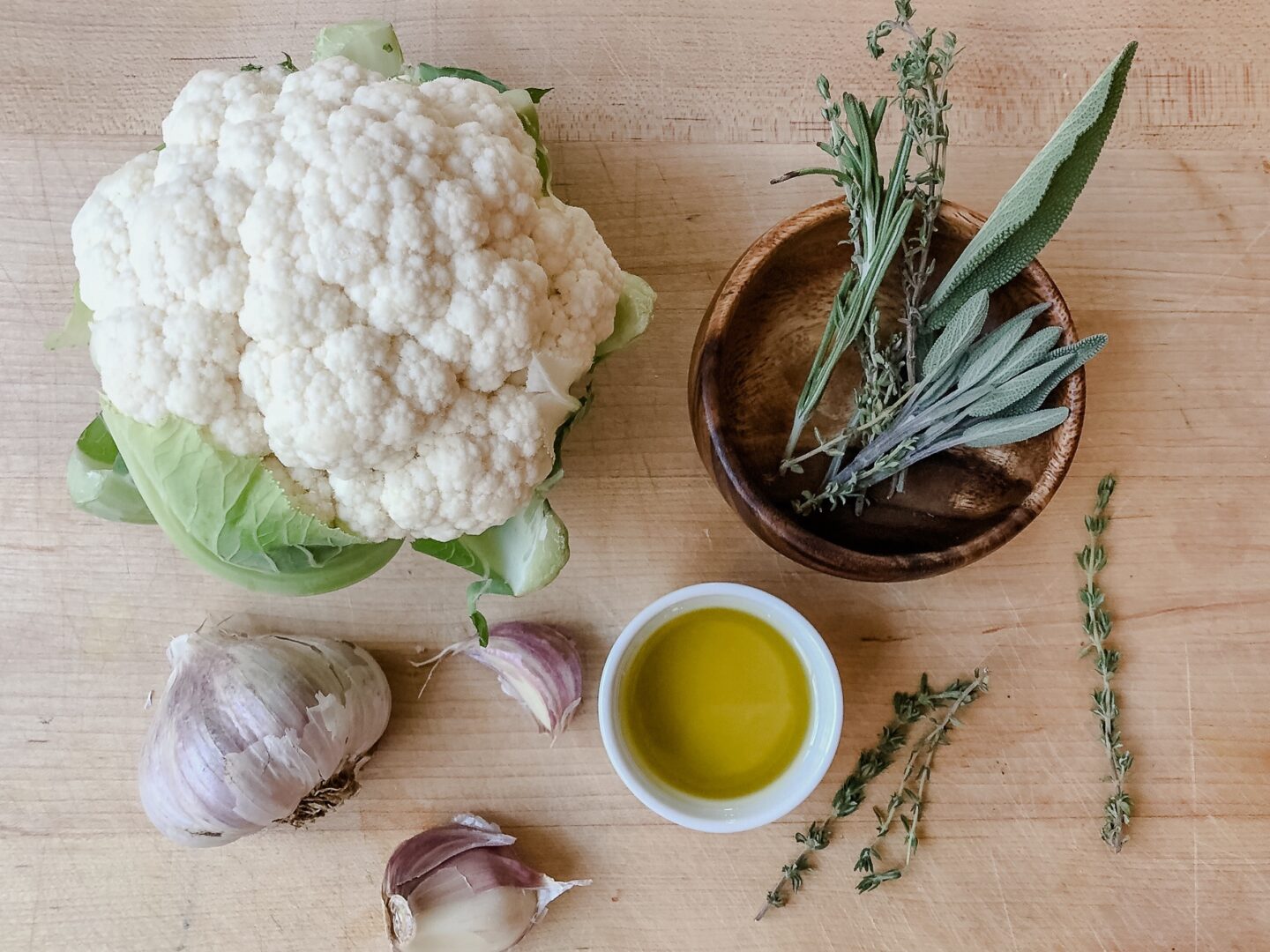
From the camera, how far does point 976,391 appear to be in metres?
0.60

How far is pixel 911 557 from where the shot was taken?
638 millimetres

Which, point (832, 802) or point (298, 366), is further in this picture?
point (832, 802)

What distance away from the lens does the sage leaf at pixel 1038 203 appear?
0.50m

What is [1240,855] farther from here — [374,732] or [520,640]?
[374,732]

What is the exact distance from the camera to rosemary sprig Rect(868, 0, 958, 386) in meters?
0.55

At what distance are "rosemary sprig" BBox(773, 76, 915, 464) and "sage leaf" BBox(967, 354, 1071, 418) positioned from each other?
97mm

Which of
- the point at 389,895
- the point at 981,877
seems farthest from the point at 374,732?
the point at 981,877

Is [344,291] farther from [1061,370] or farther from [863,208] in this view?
[1061,370]

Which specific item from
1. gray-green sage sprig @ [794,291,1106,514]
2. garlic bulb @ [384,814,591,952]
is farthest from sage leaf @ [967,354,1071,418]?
garlic bulb @ [384,814,591,952]

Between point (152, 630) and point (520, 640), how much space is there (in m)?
0.31

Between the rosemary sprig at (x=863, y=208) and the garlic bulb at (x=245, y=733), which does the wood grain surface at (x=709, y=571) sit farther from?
the rosemary sprig at (x=863, y=208)

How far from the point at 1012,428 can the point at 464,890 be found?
56 cm

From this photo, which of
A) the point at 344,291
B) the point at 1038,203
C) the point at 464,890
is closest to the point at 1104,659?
the point at 1038,203

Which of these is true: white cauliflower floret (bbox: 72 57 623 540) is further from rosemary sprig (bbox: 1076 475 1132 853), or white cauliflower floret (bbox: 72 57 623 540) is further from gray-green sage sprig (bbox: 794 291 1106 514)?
rosemary sprig (bbox: 1076 475 1132 853)
